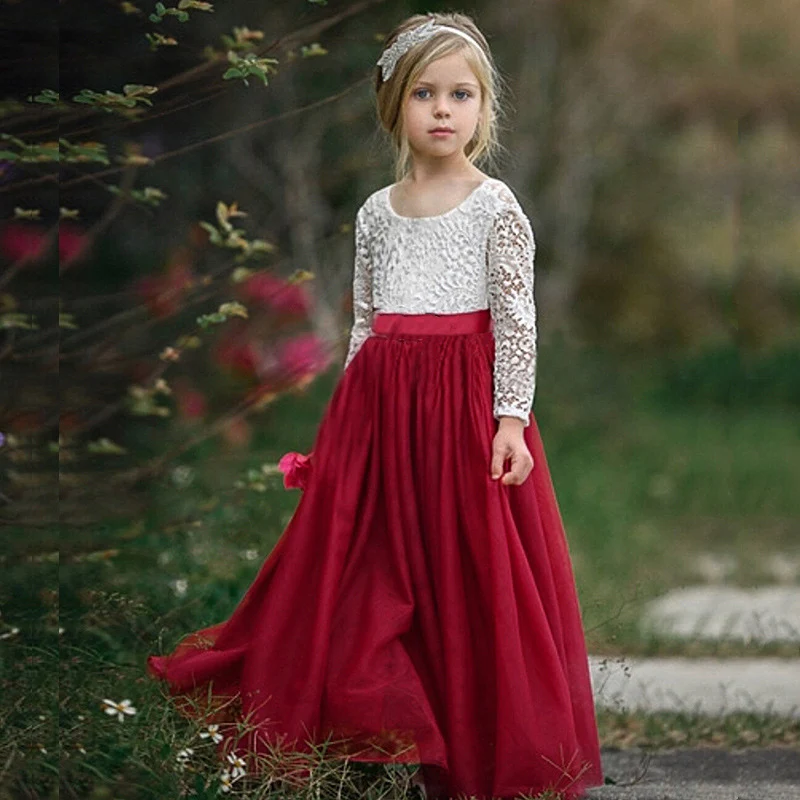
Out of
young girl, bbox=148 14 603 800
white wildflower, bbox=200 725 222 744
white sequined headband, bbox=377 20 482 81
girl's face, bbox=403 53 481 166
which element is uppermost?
white sequined headband, bbox=377 20 482 81

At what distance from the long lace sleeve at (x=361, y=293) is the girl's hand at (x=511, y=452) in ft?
1.09

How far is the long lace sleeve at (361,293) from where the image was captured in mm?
2479

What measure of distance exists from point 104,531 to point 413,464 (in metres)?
0.79

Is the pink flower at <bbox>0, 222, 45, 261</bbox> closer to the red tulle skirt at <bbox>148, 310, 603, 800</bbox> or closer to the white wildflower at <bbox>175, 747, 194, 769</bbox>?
the red tulle skirt at <bbox>148, 310, 603, 800</bbox>

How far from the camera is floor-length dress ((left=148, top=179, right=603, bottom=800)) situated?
223cm

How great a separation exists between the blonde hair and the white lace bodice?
11 cm

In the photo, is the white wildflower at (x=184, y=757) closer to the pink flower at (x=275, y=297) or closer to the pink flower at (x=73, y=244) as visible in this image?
the pink flower at (x=73, y=244)

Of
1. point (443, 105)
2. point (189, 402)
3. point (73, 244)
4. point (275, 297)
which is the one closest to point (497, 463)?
point (443, 105)

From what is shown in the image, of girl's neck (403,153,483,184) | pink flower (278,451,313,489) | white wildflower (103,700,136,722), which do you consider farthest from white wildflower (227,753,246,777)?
girl's neck (403,153,483,184)

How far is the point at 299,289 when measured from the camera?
13.4 ft

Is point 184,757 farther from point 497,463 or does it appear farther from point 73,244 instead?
point 73,244

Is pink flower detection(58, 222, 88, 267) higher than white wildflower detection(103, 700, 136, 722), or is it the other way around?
pink flower detection(58, 222, 88, 267)

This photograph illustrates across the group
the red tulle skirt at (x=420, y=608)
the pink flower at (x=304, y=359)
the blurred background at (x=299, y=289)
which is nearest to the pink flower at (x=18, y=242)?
the blurred background at (x=299, y=289)

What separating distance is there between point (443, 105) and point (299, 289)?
71.5 inches
